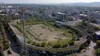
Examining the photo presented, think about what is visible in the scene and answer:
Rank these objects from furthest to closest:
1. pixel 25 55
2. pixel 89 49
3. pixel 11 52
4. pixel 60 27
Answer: pixel 60 27 < pixel 89 49 < pixel 11 52 < pixel 25 55

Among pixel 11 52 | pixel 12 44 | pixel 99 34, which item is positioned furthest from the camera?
pixel 99 34

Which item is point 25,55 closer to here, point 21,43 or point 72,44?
point 21,43

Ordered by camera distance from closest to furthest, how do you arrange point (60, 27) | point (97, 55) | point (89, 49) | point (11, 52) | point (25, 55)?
point (25, 55) < point (97, 55) < point (11, 52) < point (89, 49) < point (60, 27)

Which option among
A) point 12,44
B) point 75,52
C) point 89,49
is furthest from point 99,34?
point 12,44

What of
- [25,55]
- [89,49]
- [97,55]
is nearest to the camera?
[25,55]

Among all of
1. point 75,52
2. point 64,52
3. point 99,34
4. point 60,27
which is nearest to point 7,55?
point 64,52

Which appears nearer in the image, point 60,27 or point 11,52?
point 11,52

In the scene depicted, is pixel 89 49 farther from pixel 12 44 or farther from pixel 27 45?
pixel 12 44

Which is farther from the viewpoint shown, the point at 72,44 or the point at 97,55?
the point at 72,44
